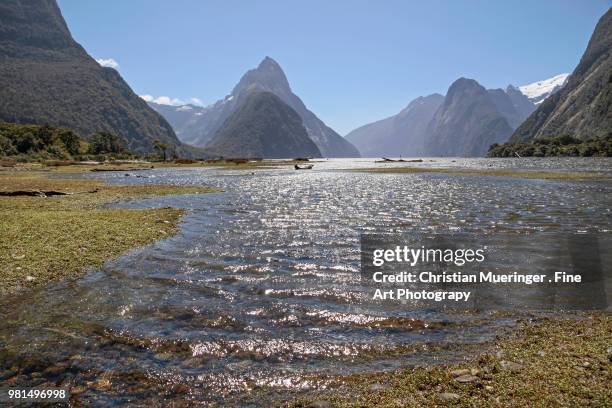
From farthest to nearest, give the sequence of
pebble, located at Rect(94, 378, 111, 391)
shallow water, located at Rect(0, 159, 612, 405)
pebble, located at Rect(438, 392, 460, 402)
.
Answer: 1. shallow water, located at Rect(0, 159, 612, 405)
2. pebble, located at Rect(94, 378, 111, 391)
3. pebble, located at Rect(438, 392, 460, 402)

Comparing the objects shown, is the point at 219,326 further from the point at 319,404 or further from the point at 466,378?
the point at 466,378

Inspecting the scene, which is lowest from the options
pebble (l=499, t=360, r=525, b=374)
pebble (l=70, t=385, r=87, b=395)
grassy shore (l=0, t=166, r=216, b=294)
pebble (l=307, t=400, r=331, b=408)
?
pebble (l=70, t=385, r=87, b=395)

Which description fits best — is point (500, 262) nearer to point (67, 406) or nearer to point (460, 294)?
point (460, 294)

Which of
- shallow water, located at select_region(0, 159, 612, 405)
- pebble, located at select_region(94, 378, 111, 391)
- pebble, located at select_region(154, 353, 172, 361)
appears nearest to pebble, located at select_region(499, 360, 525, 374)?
shallow water, located at select_region(0, 159, 612, 405)

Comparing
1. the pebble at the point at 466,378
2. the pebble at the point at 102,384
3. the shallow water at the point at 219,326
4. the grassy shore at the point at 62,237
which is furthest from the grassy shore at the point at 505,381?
the grassy shore at the point at 62,237

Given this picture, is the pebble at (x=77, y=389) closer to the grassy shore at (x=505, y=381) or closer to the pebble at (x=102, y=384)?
the pebble at (x=102, y=384)

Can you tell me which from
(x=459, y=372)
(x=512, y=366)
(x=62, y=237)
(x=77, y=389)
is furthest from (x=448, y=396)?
(x=62, y=237)

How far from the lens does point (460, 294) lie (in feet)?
50.3

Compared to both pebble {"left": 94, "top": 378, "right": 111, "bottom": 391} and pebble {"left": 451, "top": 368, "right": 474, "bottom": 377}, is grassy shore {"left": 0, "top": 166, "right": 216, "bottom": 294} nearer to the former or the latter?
pebble {"left": 94, "top": 378, "right": 111, "bottom": 391}

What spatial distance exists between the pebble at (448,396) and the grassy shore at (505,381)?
19 mm

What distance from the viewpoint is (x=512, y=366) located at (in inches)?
363

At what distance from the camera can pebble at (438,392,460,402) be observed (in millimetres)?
8039

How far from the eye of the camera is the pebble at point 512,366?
355 inches

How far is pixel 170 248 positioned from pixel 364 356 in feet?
50.0
